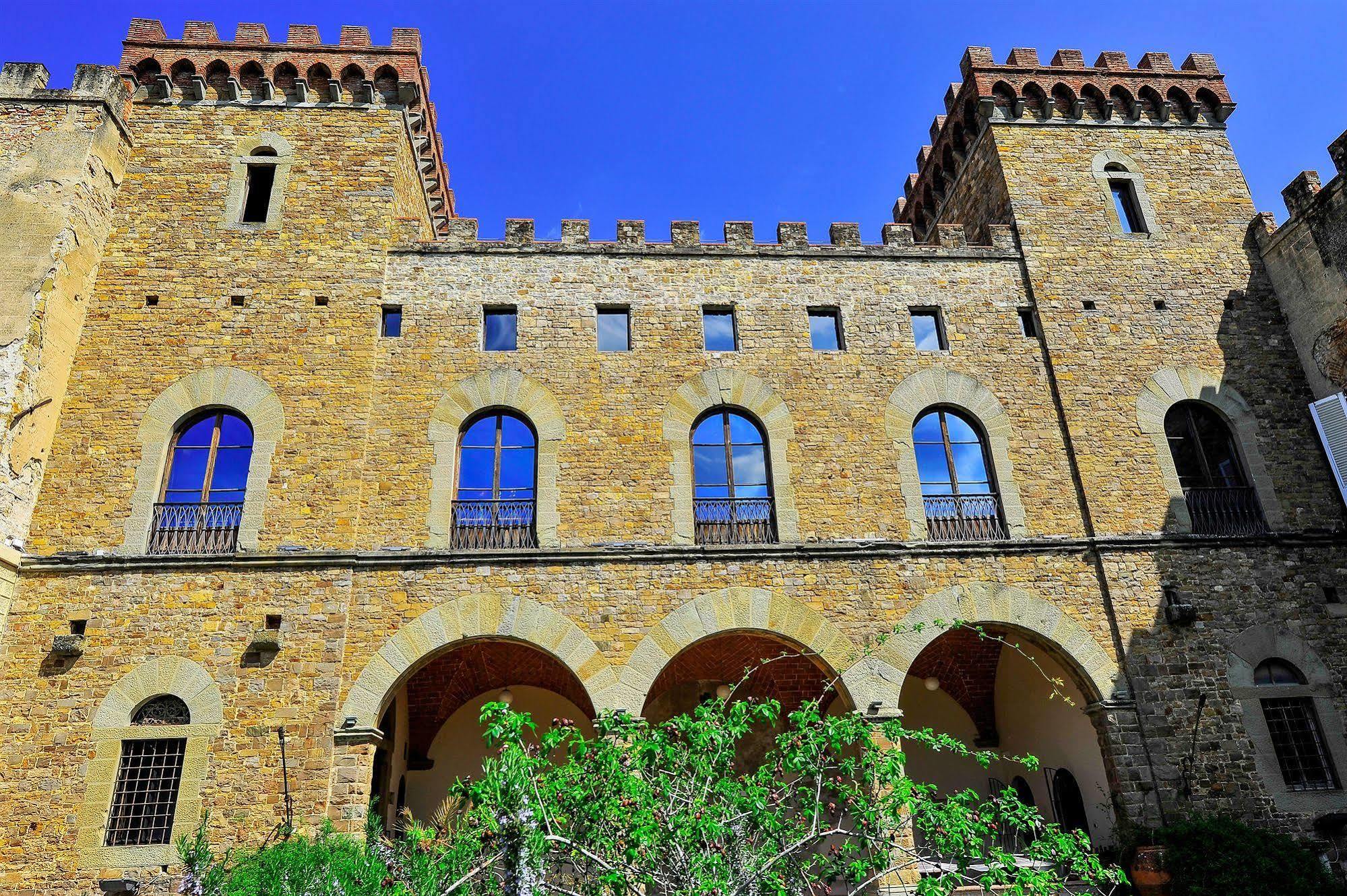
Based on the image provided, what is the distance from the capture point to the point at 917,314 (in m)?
15.1

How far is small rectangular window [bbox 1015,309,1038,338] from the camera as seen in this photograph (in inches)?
591

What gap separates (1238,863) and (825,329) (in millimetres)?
9141

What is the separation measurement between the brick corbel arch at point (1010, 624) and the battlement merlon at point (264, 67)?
12.2 metres

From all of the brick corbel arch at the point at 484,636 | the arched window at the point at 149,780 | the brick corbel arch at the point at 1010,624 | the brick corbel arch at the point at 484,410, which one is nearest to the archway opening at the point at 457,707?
the brick corbel arch at the point at 484,636

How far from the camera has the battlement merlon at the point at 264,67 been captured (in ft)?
50.5

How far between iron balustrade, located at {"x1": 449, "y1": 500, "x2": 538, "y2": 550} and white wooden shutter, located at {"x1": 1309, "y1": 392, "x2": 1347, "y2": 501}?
1223 cm

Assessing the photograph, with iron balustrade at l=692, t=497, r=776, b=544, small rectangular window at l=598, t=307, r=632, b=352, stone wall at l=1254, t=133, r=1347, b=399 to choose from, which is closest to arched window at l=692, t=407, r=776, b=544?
iron balustrade at l=692, t=497, r=776, b=544

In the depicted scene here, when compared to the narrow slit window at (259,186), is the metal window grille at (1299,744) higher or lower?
lower

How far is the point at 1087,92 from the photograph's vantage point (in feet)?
55.5

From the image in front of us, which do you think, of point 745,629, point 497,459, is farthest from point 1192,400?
point 497,459

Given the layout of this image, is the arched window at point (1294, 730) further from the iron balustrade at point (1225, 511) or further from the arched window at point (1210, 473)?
the arched window at point (1210, 473)

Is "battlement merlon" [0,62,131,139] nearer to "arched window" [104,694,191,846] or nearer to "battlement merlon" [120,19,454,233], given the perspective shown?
"battlement merlon" [120,19,454,233]

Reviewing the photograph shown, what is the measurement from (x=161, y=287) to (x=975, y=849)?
13.7m

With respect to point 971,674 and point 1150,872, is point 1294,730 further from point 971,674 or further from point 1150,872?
point 971,674
